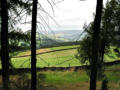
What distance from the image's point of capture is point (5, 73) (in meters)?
7.33

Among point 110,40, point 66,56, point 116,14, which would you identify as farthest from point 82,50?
point 66,56

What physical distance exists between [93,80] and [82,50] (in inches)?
428

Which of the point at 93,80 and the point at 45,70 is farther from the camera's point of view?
the point at 45,70

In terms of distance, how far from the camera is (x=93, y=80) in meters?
6.25

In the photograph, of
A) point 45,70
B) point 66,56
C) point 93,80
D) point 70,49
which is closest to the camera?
point 93,80

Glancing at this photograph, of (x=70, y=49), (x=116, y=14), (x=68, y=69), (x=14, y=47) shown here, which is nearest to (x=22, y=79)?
(x=14, y=47)

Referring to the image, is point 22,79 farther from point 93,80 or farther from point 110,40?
point 110,40

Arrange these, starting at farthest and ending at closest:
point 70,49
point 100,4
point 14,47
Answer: point 70,49, point 14,47, point 100,4

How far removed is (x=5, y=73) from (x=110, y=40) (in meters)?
15.3

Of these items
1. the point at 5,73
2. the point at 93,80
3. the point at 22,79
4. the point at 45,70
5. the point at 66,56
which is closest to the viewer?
the point at 93,80

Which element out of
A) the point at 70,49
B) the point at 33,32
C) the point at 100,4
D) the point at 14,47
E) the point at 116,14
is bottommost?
the point at 70,49

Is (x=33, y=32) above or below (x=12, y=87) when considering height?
above

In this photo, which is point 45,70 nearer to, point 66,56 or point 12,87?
point 66,56

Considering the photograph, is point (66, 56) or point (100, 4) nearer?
point (100, 4)
